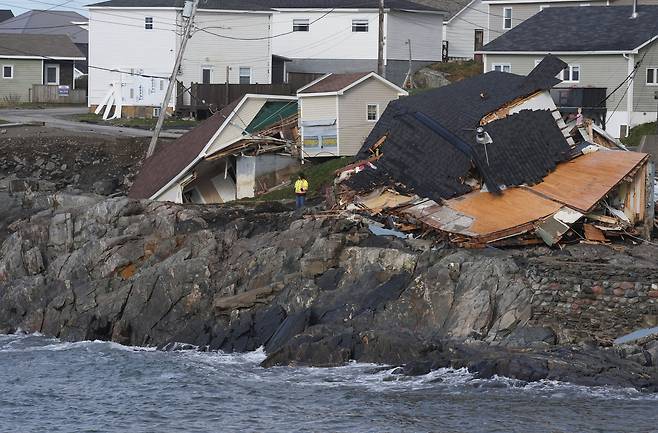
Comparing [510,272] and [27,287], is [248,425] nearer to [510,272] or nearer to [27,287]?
[510,272]

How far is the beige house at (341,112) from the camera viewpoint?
147 feet

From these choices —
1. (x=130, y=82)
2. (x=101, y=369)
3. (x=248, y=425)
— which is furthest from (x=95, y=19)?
(x=248, y=425)

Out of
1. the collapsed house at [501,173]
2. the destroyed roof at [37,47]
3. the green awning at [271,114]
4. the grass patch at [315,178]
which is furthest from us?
the destroyed roof at [37,47]

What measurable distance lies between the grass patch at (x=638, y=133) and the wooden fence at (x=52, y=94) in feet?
96.5

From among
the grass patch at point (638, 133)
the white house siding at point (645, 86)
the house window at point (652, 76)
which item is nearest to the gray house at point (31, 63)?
the white house siding at point (645, 86)

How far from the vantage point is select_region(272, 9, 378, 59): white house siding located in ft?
212

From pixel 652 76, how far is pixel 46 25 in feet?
163

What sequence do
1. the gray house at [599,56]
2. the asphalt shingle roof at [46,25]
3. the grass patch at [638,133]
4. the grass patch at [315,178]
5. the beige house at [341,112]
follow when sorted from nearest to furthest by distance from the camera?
the grass patch at [315,178] < the beige house at [341,112] < the grass patch at [638,133] < the gray house at [599,56] < the asphalt shingle roof at [46,25]

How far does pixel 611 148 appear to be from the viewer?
37.9 meters

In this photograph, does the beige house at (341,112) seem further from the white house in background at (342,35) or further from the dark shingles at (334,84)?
the white house in background at (342,35)

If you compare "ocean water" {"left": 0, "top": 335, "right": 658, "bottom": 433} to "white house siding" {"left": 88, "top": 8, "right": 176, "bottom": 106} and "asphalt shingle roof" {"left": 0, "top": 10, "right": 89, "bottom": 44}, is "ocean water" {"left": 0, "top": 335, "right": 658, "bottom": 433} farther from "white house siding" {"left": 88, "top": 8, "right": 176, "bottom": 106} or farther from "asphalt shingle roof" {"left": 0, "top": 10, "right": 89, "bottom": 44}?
"asphalt shingle roof" {"left": 0, "top": 10, "right": 89, "bottom": 44}

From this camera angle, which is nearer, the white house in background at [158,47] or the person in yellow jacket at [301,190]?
the person in yellow jacket at [301,190]

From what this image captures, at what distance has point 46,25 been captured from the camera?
89.9 meters

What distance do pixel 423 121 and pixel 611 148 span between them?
16.8ft
